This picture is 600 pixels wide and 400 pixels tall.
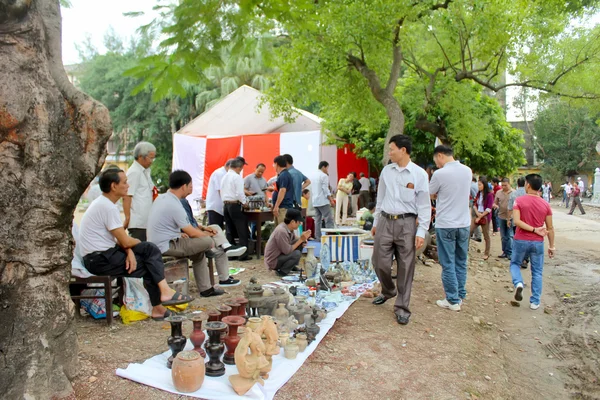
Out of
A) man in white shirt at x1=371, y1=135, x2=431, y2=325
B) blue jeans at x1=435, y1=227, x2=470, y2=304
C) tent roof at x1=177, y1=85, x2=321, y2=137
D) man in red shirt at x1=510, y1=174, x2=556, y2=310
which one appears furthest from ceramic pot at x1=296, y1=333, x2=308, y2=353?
tent roof at x1=177, y1=85, x2=321, y2=137

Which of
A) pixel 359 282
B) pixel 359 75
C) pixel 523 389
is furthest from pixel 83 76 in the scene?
pixel 523 389

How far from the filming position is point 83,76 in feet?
97.9

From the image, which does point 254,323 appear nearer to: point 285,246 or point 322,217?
point 285,246

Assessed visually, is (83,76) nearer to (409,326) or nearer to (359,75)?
(359,75)

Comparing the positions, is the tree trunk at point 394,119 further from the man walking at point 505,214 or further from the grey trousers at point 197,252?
the grey trousers at point 197,252

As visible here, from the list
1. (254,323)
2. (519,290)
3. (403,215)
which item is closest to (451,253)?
(403,215)

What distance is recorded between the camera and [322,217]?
34.3 ft

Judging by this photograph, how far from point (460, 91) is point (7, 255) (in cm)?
1125

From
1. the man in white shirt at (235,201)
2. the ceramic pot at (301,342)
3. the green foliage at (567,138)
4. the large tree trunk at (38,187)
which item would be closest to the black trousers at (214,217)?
the man in white shirt at (235,201)

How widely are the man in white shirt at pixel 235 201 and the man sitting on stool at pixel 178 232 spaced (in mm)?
2329

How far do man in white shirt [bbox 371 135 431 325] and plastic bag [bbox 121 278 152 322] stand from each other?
252cm

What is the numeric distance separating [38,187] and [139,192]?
272 centimetres

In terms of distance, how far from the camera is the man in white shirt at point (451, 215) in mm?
5691

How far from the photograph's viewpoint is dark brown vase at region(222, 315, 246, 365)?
359cm
